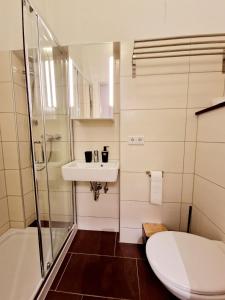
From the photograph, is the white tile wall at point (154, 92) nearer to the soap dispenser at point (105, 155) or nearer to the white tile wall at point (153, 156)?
the white tile wall at point (153, 156)

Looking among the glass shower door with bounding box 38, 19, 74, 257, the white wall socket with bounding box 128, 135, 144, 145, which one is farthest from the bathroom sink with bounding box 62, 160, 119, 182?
the white wall socket with bounding box 128, 135, 144, 145

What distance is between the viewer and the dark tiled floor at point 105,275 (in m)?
1.10

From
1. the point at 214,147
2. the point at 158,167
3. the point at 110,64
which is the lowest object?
the point at 158,167

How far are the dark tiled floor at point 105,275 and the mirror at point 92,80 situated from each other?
1.31 m

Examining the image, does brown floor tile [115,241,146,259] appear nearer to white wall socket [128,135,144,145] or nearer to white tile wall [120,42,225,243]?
white tile wall [120,42,225,243]

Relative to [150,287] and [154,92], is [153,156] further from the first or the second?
[150,287]

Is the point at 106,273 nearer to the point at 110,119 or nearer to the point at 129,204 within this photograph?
the point at 129,204

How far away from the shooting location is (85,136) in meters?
1.71

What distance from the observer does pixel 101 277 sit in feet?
4.02

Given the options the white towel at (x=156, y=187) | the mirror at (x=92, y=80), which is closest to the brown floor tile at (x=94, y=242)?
the white towel at (x=156, y=187)

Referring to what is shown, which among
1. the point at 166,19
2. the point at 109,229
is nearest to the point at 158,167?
the point at 109,229

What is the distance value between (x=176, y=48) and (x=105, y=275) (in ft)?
6.53

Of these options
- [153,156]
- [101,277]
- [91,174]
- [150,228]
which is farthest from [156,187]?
[101,277]

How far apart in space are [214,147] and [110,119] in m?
0.96
